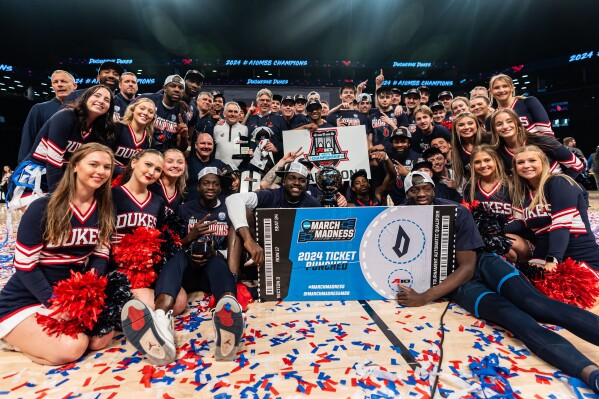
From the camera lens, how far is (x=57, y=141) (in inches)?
103

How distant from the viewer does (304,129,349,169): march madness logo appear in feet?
15.2

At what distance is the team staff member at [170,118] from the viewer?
3.85 m

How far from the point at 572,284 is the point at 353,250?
1.49 meters

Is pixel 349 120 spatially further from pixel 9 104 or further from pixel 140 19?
pixel 9 104

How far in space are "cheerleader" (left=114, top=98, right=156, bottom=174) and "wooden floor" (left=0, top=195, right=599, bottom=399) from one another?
1.79 m

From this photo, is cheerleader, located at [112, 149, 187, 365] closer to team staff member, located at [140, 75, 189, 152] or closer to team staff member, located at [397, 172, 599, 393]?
team staff member, located at [140, 75, 189, 152]

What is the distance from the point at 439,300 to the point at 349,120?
10.5 feet

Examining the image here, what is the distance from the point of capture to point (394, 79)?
19.1m

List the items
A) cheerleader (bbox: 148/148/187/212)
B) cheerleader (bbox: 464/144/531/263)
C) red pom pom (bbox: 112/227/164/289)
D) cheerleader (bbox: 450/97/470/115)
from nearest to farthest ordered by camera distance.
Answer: red pom pom (bbox: 112/227/164/289)
cheerleader (bbox: 464/144/531/263)
cheerleader (bbox: 148/148/187/212)
cheerleader (bbox: 450/97/470/115)

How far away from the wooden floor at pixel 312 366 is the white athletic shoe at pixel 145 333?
0.07 metres

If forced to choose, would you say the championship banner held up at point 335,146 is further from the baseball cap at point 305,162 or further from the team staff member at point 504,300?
the team staff member at point 504,300

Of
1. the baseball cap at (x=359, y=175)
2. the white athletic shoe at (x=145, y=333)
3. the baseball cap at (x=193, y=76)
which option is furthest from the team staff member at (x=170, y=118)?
the white athletic shoe at (x=145, y=333)

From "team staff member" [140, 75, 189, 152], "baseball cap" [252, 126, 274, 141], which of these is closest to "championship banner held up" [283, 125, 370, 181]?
"baseball cap" [252, 126, 274, 141]

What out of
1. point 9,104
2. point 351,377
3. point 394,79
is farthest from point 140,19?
point 351,377
